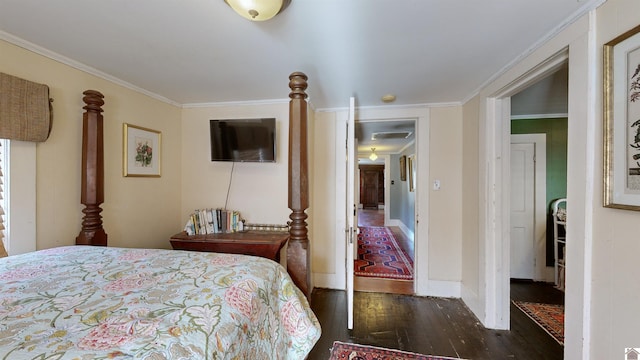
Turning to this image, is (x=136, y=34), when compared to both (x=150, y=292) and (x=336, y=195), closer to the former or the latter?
(x=150, y=292)

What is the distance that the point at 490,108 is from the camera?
83.0 inches

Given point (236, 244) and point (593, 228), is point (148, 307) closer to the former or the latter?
point (236, 244)

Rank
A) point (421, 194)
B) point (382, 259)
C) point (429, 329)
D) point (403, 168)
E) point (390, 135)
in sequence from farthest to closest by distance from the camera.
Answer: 1. point (403, 168)
2. point (390, 135)
3. point (382, 259)
4. point (421, 194)
5. point (429, 329)

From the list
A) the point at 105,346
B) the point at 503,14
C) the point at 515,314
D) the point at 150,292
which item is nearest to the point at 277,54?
the point at 503,14

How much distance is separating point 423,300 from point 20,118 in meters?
3.51

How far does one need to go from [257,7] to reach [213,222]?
2065 millimetres

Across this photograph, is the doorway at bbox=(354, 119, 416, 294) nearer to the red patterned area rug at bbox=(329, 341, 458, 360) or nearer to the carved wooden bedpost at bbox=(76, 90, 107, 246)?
the red patterned area rug at bbox=(329, 341, 458, 360)

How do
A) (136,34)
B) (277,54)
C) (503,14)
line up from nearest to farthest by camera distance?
(503,14)
(136,34)
(277,54)

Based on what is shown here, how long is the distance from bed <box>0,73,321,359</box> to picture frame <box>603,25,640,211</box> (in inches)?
55.8

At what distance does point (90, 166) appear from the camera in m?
1.76

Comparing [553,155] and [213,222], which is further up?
[553,155]

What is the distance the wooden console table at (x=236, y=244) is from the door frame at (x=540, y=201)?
310cm

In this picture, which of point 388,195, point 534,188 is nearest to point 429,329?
point 534,188

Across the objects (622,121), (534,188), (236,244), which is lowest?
(236,244)
